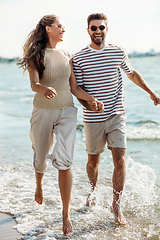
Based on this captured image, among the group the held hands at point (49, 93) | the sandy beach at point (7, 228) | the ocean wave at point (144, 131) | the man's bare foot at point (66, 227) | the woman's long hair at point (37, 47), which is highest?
the woman's long hair at point (37, 47)

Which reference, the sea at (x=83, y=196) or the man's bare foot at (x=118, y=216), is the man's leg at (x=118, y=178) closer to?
the man's bare foot at (x=118, y=216)

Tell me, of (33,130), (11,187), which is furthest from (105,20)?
(11,187)

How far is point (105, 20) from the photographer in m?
4.28

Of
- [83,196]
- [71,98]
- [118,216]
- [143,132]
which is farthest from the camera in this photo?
[143,132]

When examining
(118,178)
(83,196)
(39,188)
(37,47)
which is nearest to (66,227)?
(39,188)

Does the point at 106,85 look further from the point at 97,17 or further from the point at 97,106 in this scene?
the point at 97,17

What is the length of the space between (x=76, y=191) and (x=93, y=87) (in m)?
1.67

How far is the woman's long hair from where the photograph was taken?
3.73 metres

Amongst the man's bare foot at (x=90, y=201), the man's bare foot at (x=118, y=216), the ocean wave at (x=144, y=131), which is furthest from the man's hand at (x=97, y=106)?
the ocean wave at (x=144, y=131)

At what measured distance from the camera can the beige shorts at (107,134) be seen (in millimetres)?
4227

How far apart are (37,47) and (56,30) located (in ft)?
0.96

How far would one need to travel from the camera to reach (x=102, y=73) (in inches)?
166

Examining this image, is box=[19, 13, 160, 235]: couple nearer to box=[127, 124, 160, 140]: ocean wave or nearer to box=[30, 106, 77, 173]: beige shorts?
box=[30, 106, 77, 173]: beige shorts

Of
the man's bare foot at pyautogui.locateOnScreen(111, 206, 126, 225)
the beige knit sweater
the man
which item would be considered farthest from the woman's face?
the man's bare foot at pyautogui.locateOnScreen(111, 206, 126, 225)
